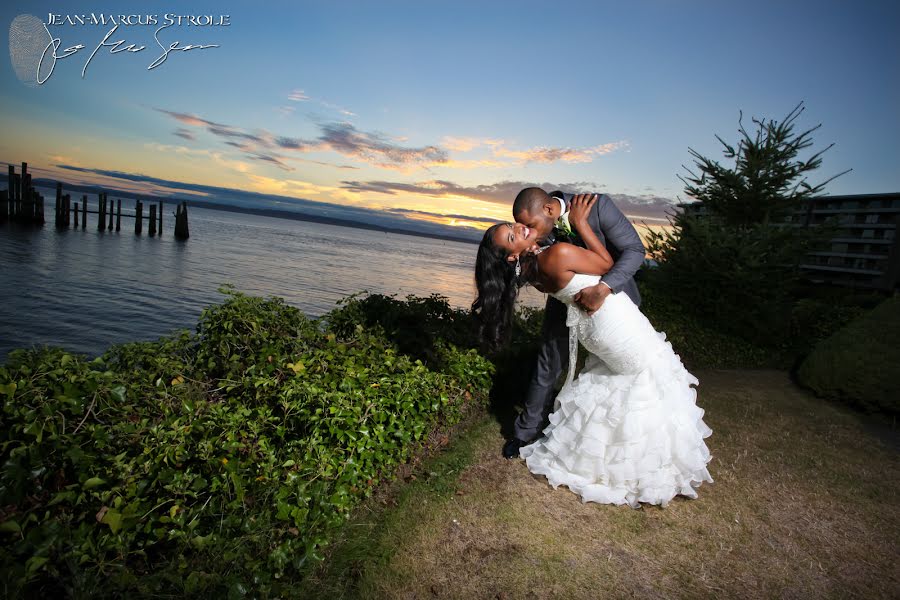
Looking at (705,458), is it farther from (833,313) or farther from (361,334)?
(833,313)

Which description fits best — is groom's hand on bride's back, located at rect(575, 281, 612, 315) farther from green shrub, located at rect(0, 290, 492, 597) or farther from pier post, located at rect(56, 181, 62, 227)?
pier post, located at rect(56, 181, 62, 227)

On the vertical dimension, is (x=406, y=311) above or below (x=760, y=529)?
above

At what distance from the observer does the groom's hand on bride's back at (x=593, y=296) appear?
3826mm

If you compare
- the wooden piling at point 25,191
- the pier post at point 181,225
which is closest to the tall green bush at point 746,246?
the pier post at point 181,225

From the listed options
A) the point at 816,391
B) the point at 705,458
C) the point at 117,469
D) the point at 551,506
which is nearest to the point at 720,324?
the point at 816,391

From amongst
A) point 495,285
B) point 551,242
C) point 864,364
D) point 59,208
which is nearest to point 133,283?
point 495,285

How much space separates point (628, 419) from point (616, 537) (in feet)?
3.01

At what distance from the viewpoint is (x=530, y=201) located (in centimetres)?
368

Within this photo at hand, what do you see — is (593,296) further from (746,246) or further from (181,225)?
(181,225)

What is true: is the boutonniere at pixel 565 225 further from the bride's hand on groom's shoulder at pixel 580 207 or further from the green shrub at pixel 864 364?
the green shrub at pixel 864 364

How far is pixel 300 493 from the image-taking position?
9.34 feet

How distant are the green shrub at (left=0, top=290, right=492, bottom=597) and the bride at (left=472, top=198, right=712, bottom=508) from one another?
1291mm

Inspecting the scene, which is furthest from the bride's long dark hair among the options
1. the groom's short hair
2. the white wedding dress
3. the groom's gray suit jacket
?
the groom's gray suit jacket

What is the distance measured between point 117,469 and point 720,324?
11.4 meters
